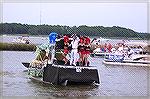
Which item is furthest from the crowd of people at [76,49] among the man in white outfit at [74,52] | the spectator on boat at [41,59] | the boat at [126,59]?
the boat at [126,59]

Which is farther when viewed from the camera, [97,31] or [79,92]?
[97,31]

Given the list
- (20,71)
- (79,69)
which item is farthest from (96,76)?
(20,71)

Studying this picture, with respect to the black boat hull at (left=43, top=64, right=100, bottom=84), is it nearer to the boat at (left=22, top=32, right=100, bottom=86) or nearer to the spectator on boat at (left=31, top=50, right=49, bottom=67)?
the boat at (left=22, top=32, right=100, bottom=86)

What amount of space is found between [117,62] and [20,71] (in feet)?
35.7

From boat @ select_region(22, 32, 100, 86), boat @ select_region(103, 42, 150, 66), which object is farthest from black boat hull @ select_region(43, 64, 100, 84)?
boat @ select_region(103, 42, 150, 66)

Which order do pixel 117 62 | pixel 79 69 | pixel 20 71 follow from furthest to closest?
pixel 117 62 < pixel 20 71 < pixel 79 69

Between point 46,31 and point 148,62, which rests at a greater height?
point 46,31

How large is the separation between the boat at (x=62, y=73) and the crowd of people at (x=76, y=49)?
1.15 feet

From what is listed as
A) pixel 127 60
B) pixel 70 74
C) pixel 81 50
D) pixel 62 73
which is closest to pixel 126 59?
pixel 127 60

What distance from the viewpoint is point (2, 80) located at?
14977 mm

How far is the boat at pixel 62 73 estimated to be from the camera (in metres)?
13.9

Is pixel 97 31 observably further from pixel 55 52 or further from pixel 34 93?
pixel 34 93

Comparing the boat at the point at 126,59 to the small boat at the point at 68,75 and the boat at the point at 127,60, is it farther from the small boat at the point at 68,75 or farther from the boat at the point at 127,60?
the small boat at the point at 68,75


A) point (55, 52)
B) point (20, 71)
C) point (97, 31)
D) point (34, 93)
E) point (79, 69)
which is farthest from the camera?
point (20, 71)
